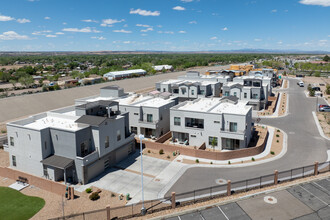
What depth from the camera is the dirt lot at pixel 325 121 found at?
50.6 meters

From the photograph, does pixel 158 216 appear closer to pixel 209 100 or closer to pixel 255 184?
pixel 255 184

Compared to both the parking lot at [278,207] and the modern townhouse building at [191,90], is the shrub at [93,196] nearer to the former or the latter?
the parking lot at [278,207]

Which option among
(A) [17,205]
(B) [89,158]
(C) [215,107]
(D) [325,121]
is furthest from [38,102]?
(D) [325,121]

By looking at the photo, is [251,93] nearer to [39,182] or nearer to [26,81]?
[39,182]

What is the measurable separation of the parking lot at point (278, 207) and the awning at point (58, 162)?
48.6ft

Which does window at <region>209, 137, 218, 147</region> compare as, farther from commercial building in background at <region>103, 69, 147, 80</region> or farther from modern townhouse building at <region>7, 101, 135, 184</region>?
commercial building in background at <region>103, 69, 147, 80</region>

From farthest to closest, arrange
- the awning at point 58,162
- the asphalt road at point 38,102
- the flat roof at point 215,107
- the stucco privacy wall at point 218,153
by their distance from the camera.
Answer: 1. the asphalt road at point 38,102
2. the flat roof at point 215,107
3. the stucco privacy wall at point 218,153
4. the awning at point 58,162

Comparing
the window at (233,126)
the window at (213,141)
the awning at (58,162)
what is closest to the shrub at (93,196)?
the awning at (58,162)

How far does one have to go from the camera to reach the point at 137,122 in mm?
48844

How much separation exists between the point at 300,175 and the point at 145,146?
2336 cm

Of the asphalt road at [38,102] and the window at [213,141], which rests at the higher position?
the asphalt road at [38,102]

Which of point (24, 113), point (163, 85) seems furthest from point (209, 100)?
point (24, 113)

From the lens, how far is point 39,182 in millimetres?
31062

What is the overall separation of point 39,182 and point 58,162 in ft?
10.3
